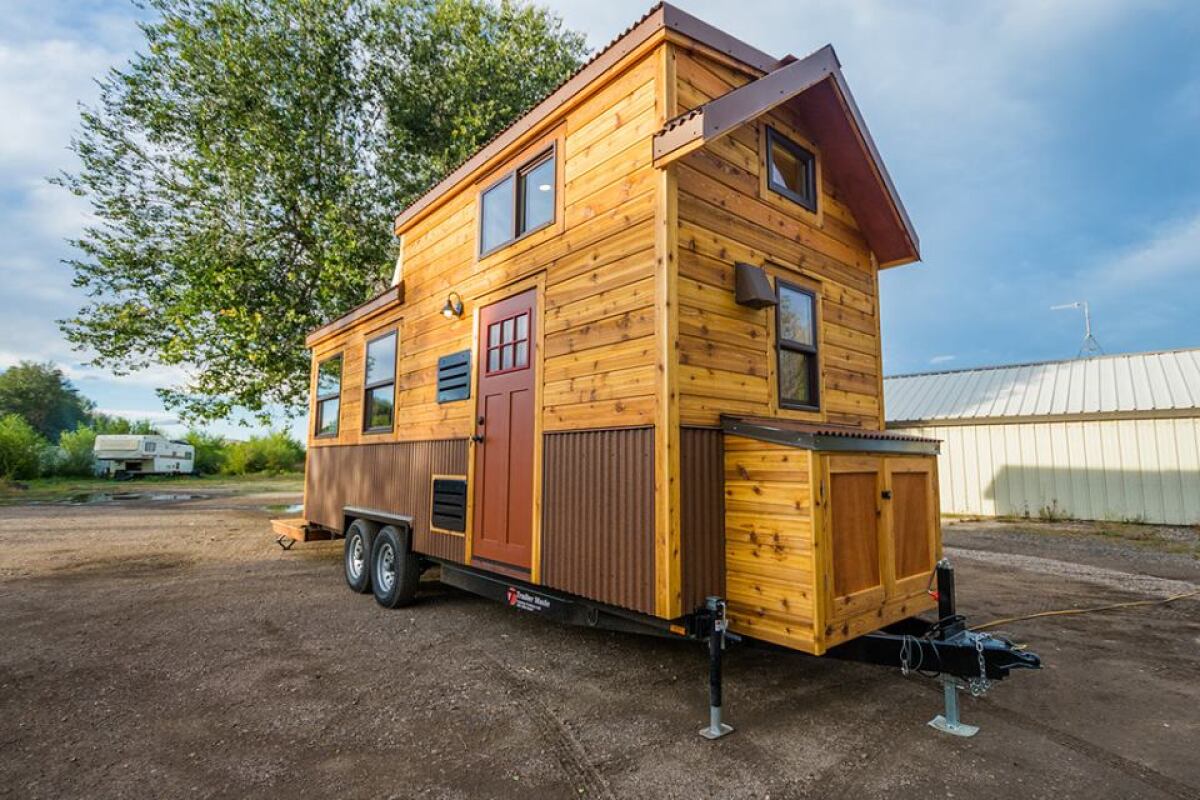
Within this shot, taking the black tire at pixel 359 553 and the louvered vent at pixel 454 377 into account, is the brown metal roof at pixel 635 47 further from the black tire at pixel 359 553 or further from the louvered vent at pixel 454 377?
the black tire at pixel 359 553

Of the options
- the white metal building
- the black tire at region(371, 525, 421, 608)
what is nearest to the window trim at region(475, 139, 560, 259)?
the black tire at region(371, 525, 421, 608)

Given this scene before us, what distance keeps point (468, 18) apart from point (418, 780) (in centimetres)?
1853

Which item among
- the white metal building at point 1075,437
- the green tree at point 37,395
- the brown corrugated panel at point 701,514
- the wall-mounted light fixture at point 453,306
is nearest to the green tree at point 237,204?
the wall-mounted light fixture at point 453,306

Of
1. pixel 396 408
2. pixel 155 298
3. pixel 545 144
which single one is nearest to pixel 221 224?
pixel 155 298

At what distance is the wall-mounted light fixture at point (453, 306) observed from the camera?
236 inches

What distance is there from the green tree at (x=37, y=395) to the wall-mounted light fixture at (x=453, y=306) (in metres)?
59.1

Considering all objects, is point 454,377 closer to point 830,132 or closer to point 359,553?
point 359,553

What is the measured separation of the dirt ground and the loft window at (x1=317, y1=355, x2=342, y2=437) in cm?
294

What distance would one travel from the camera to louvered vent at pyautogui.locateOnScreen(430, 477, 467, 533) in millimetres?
5578

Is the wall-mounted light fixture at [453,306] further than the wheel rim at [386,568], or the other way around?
the wheel rim at [386,568]

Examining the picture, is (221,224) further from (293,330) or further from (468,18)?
(468,18)

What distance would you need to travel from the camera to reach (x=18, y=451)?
24688 mm

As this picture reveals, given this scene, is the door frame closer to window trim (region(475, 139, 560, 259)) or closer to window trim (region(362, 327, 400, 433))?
window trim (region(475, 139, 560, 259))

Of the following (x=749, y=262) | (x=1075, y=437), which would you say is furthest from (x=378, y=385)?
(x=1075, y=437)
